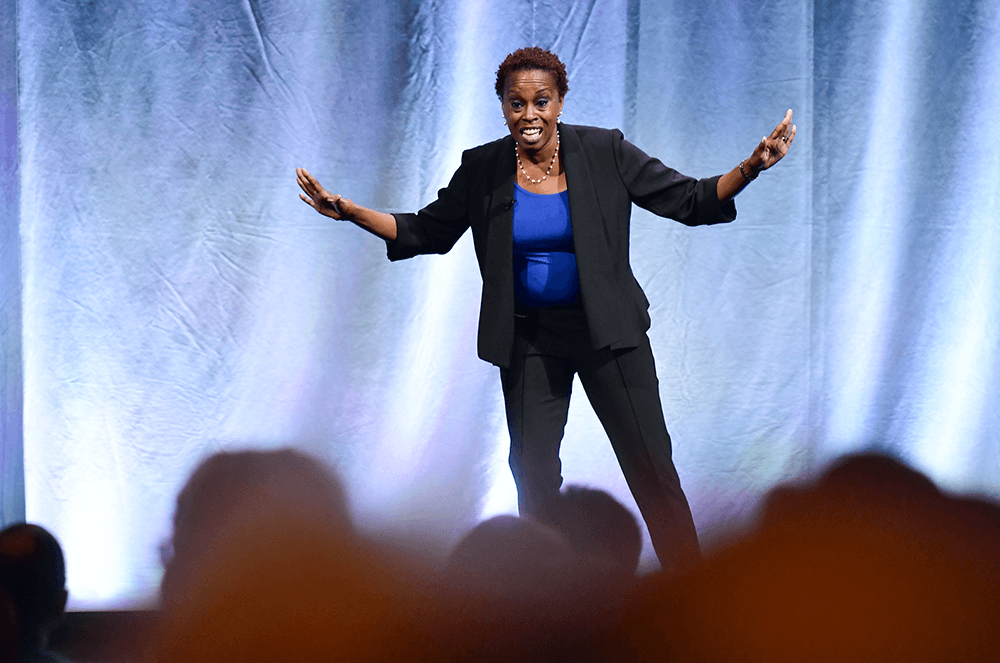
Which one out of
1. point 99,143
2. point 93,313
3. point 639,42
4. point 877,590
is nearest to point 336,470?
point 93,313

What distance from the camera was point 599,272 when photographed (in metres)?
1.78

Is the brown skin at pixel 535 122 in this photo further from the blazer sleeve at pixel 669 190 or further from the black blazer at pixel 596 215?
the blazer sleeve at pixel 669 190

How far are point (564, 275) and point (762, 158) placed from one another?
0.48 m

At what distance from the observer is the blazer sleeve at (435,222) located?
1954 millimetres

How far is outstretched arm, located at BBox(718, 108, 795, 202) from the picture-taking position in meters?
1.67

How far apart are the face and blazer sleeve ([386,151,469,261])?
0.20m

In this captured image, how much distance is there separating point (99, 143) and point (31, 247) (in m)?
0.39

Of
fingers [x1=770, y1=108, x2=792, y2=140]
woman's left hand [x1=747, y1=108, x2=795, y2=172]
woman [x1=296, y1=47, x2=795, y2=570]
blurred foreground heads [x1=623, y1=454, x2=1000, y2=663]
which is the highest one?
fingers [x1=770, y1=108, x2=792, y2=140]

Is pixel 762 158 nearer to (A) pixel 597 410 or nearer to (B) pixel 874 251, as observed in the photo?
(A) pixel 597 410

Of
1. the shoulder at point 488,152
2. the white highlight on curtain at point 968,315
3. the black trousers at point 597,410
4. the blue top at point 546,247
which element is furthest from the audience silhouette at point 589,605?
the white highlight on curtain at point 968,315

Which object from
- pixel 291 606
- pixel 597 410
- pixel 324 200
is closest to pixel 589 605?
pixel 291 606

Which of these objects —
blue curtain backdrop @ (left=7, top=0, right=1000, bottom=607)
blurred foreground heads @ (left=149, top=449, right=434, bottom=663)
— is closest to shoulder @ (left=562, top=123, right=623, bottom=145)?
blue curtain backdrop @ (left=7, top=0, right=1000, bottom=607)

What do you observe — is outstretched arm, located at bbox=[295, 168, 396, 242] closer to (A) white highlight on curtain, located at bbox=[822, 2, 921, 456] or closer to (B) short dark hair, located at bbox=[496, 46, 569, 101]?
(B) short dark hair, located at bbox=[496, 46, 569, 101]

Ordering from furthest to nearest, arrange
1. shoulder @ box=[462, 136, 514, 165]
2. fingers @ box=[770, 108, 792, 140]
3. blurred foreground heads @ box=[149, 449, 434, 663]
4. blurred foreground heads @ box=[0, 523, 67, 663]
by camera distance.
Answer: shoulder @ box=[462, 136, 514, 165] → fingers @ box=[770, 108, 792, 140] → blurred foreground heads @ box=[0, 523, 67, 663] → blurred foreground heads @ box=[149, 449, 434, 663]
